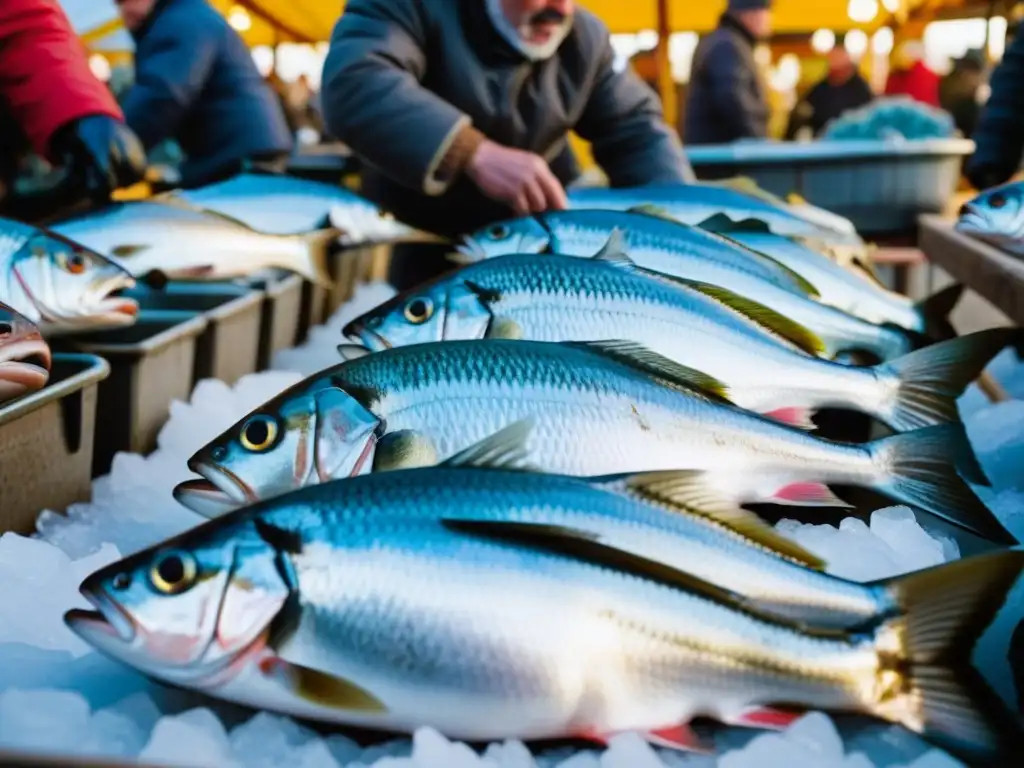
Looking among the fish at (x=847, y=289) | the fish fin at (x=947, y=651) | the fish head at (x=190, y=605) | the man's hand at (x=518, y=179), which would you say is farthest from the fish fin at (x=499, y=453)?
the man's hand at (x=518, y=179)

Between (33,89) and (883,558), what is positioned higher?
(33,89)

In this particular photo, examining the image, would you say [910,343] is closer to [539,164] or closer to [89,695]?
[539,164]

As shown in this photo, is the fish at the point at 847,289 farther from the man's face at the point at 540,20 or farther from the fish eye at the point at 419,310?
the man's face at the point at 540,20

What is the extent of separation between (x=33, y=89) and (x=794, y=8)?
11721 millimetres

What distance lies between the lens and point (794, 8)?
12508 millimetres

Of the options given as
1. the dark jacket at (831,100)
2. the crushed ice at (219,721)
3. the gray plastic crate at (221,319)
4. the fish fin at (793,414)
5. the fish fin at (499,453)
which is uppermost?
the fish fin at (499,453)

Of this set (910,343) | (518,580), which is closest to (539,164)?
(910,343)

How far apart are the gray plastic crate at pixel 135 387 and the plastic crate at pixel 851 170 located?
11.1ft

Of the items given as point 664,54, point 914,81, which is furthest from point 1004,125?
point 914,81

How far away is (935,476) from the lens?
4.05 feet

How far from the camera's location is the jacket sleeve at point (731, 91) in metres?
6.21

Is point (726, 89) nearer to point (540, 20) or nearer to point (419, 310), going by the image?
point (540, 20)

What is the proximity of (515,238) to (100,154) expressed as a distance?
1.13 m

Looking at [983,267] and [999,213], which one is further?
[983,267]
